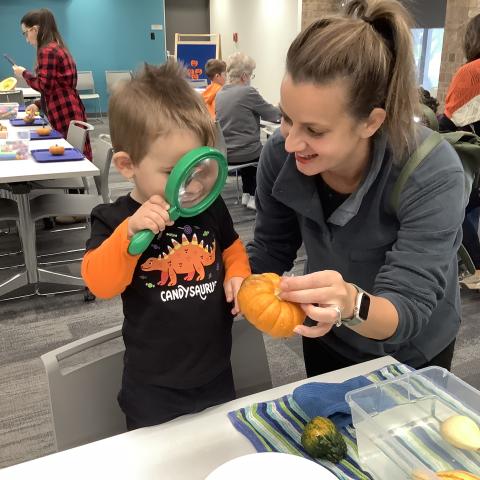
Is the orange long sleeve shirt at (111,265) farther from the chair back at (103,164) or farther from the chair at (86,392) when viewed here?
the chair back at (103,164)

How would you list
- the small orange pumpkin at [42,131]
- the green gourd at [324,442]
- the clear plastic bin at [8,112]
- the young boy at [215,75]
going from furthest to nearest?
the young boy at [215,75] → the clear plastic bin at [8,112] → the small orange pumpkin at [42,131] → the green gourd at [324,442]

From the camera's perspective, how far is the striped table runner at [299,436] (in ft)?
2.68

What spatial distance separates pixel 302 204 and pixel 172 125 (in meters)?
0.37

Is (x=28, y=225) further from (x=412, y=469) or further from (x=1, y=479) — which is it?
(x=412, y=469)

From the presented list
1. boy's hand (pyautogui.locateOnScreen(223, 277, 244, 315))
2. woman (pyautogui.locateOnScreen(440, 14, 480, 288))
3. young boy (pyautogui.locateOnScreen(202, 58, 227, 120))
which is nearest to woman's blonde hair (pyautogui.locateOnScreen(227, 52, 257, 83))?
young boy (pyautogui.locateOnScreen(202, 58, 227, 120))

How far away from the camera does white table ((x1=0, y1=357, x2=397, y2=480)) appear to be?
87cm

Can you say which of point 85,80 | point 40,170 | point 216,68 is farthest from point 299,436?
point 85,80

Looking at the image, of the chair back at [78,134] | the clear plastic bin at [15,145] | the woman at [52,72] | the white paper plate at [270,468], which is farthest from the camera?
the woman at [52,72]

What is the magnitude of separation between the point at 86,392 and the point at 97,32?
34.4ft

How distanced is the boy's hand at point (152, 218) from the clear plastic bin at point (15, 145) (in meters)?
2.48

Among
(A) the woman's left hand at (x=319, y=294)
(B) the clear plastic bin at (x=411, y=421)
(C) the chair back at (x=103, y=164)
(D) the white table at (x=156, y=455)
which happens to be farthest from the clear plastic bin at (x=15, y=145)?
(B) the clear plastic bin at (x=411, y=421)

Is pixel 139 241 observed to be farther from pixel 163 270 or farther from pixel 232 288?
pixel 232 288

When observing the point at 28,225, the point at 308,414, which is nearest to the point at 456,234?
the point at 308,414

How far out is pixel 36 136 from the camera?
148 inches
